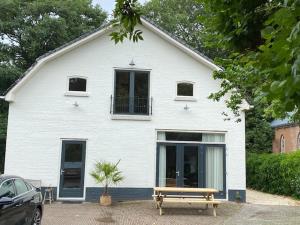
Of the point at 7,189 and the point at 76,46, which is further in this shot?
the point at 76,46

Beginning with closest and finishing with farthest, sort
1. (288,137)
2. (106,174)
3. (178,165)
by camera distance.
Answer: (106,174) < (178,165) < (288,137)

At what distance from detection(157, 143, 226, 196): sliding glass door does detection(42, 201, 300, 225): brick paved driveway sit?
4.91 feet

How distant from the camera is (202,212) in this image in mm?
15594

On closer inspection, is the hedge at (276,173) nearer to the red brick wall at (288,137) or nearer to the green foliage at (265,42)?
the red brick wall at (288,137)

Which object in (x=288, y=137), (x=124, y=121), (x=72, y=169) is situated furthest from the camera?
(x=288, y=137)

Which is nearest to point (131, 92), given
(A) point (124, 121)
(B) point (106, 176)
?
(A) point (124, 121)

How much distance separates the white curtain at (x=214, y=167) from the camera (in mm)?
18856

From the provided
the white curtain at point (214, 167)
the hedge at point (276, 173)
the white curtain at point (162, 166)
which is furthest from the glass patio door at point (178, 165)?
the hedge at point (276, 173)

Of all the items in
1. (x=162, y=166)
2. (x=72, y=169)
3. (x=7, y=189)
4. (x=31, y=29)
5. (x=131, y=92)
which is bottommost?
(x=7, y=189)

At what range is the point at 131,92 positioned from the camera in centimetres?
1902

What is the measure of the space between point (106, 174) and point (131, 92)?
395 cm

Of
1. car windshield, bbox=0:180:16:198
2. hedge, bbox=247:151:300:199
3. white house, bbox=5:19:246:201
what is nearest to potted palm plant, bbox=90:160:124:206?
white house, bbox=5:19:246:201

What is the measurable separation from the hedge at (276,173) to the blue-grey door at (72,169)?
33.2 feet

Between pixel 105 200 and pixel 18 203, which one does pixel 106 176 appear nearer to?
pixel 105 200
